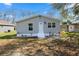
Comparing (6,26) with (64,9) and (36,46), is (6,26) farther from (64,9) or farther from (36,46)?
(64,9)

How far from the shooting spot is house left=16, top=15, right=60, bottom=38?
5.14 meters

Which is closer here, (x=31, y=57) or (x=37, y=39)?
(x=31, y=57)

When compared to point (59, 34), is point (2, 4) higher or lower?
higher

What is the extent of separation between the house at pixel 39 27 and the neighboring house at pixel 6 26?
6.5 inches

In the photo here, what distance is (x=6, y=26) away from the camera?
5105 mm

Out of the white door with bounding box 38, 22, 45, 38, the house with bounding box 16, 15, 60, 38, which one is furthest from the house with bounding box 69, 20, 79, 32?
the white door with bounding box 38, 22, 45, 38

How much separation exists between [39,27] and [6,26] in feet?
2.73

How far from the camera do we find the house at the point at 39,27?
514 cm

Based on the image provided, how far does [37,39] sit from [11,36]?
645mm

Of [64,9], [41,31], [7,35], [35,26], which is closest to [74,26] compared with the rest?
[64,9]

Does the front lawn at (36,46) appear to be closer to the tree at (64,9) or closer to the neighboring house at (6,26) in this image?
the neighboring house at (6,26)

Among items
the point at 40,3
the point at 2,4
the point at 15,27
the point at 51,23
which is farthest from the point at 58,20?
the point at 2,4

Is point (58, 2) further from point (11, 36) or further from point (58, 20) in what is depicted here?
point (11, 36)

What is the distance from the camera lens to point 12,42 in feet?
16.4
